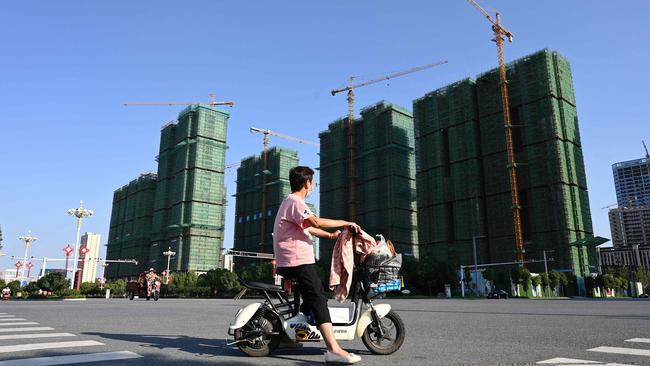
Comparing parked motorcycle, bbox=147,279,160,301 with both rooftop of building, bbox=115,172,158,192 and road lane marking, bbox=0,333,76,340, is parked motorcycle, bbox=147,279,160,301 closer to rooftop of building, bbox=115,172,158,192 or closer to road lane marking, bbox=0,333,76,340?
road lane marking, bbox=0,333,76,340

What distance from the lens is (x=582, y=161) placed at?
95125mm

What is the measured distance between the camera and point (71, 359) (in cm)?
503

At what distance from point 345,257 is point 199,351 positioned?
7.38ft

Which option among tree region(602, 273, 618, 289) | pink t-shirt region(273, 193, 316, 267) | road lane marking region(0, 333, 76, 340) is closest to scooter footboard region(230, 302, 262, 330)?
pink t-shirt region(273, 193, 316, 267)

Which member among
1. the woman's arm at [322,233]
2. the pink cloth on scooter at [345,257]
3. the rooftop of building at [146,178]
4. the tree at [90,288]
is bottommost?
the tree at [90,288]

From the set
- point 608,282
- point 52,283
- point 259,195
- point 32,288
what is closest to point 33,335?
point 52,283

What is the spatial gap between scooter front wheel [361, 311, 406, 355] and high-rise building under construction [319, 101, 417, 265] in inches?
4734

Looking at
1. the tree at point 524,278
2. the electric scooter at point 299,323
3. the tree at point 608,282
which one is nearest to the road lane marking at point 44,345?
the electric scooter at point 299,323

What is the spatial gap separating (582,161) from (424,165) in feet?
117

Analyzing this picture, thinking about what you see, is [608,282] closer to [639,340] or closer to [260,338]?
[639,340]

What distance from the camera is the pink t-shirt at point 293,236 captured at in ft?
16.8

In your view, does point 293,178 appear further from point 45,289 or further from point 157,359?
point 45,289

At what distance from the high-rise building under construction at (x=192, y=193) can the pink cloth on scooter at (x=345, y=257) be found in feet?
466

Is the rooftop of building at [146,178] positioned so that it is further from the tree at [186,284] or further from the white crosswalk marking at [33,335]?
the white crosswalk marking at [33,335]
